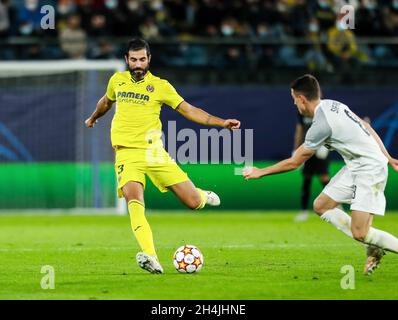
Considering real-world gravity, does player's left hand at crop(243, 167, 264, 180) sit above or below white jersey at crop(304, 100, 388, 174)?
below

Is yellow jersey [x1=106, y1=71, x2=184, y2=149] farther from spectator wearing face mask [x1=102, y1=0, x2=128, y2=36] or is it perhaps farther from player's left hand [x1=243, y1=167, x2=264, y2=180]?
spectator wearing face mask [x1=102, y1=0, x2=128, y2=36]

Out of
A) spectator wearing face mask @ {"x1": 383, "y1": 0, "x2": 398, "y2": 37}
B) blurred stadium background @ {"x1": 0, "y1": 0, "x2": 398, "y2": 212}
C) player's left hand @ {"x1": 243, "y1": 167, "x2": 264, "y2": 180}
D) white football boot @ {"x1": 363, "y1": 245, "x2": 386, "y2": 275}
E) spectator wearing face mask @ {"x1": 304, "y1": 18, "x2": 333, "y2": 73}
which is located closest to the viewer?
player's left hand @ {"x1": 243, "y1": 167, "x2": 264, "y2": 180}

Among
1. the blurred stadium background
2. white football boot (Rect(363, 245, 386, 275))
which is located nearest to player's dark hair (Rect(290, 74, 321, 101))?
white football boot (Rect(363, 245, 386, 275))

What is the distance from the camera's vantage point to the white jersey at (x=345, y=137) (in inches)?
380

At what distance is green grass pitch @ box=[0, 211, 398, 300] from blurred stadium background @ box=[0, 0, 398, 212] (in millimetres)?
1488

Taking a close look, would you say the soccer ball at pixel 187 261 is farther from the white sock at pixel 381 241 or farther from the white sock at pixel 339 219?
the white sock at pixel 381 241

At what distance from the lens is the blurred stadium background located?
67.3 ft

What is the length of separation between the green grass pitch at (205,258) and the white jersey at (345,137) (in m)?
1.13

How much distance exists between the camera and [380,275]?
1014 centimetres

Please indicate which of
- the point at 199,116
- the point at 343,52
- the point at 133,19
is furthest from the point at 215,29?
the point at 199,116

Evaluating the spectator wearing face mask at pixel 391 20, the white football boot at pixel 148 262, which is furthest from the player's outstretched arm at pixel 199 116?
the spectator wearing face mask at pixel 391 20

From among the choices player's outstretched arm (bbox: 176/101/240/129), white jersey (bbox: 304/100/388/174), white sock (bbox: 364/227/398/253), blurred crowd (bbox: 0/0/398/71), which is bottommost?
white sock (bbox: 364/227/398/253)
